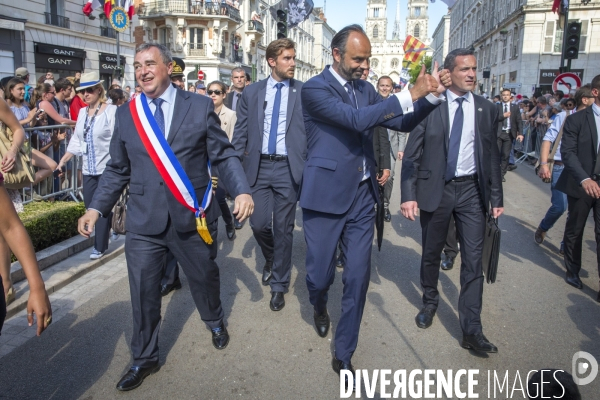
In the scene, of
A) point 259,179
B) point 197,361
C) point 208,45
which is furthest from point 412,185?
point 208,45

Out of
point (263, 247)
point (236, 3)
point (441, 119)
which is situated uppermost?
point (236, 3)

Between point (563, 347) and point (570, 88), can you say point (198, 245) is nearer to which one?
point (563, 347)

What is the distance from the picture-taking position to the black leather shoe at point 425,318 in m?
4.30

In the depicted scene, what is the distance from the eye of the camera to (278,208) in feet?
16.2

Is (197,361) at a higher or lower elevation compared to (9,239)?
lower

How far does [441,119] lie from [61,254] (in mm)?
4407

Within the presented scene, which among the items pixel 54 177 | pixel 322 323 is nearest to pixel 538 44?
pixel 54 177

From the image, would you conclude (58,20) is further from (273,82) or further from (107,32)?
(273,82)

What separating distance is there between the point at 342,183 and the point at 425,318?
158cm

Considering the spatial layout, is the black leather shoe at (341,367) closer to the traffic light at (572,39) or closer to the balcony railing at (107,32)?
the traffic light at (572,39)

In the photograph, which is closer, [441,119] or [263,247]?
[441,119]

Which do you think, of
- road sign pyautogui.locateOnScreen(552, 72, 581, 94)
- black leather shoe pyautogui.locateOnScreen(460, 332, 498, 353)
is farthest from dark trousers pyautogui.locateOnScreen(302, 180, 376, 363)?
road sign pyautogui.locateOnScreen(552, 72, 581, 94)

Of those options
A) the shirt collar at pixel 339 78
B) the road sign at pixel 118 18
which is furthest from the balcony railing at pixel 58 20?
the shirt collar at pixel 339 78

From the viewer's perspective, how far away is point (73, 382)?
3428 millimetres
